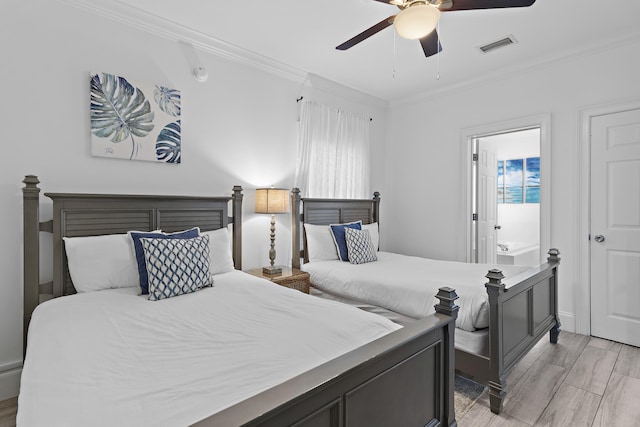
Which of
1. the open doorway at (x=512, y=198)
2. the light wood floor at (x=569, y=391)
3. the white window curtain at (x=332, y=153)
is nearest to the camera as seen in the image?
the light wood floor at (x=569, y=391)

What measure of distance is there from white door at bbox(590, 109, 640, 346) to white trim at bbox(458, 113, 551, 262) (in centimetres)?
35

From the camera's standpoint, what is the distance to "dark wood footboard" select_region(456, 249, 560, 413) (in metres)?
1.99

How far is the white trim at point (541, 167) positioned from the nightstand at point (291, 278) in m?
2.07

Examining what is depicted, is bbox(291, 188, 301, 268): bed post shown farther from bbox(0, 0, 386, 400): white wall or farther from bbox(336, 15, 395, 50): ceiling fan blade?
bbox(336, 15, 395, 50): ceiling fan blade

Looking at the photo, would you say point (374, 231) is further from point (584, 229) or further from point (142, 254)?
point (142, 254)

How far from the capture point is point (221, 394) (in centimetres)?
100

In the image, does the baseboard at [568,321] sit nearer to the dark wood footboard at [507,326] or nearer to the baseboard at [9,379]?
the dark wood footboard at [507,326]

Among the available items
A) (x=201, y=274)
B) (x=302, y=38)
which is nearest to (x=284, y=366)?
(x=201, y=274)

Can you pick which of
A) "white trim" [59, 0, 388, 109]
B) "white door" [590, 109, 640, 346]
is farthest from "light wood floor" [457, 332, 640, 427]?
"white trim" [59, 0, 388, 109]

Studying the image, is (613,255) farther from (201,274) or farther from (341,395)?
(201,274)

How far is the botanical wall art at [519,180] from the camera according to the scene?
518 centimetres

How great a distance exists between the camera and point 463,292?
7.36ft

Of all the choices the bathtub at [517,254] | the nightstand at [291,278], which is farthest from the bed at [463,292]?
the bathtub at [517,254]

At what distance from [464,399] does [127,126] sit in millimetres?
3064
